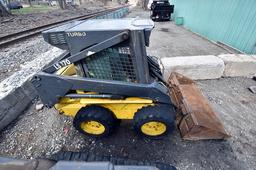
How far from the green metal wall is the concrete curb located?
1679mm

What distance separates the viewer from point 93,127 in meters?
2.42

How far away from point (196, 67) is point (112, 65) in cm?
254

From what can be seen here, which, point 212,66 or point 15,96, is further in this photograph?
point 212,66

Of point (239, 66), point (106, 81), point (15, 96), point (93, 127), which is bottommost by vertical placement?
point (239, 66)

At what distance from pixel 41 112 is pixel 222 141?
9.98ft

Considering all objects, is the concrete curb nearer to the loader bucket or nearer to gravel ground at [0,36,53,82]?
the loader bucket

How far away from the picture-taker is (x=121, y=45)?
192 cm

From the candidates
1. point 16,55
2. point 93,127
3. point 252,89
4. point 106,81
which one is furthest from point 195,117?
point 16,55

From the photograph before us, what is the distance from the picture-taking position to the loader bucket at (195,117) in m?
2.29

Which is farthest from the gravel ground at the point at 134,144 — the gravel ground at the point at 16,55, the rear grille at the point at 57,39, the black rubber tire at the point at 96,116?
the gravel ground at the point at 16,55

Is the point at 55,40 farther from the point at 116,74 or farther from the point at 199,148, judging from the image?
the point at 199,148

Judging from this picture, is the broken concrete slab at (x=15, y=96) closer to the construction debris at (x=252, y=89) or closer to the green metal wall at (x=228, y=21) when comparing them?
the construction debris at (x=252, y=89)

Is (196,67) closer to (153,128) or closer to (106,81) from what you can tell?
(153,128)

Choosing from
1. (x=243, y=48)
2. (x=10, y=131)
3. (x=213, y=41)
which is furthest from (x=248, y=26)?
(x=10, y=131)
